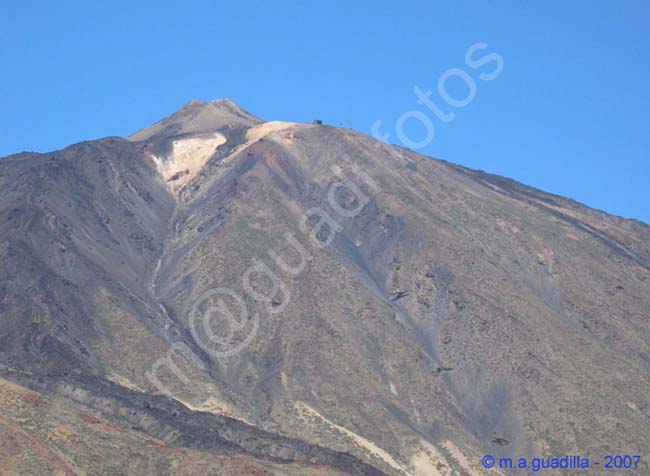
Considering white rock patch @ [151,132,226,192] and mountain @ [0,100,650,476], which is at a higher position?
white rock patch @ [151,132,226,192]

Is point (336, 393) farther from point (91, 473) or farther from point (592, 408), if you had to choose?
point (91, 473)

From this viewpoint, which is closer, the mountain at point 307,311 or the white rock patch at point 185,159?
the mountain at point 307,311

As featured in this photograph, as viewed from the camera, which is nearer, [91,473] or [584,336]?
[91,473]

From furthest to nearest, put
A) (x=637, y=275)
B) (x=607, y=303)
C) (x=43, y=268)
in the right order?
(x=637, y=275) < (x=607, y=303) < (x=43, y=268)

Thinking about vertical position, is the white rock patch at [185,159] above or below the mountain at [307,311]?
above

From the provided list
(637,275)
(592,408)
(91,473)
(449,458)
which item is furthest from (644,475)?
(91,473)

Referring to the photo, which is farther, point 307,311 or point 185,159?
point 185,159

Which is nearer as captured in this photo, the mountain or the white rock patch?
the mountain

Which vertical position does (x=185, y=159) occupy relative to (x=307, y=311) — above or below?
above
